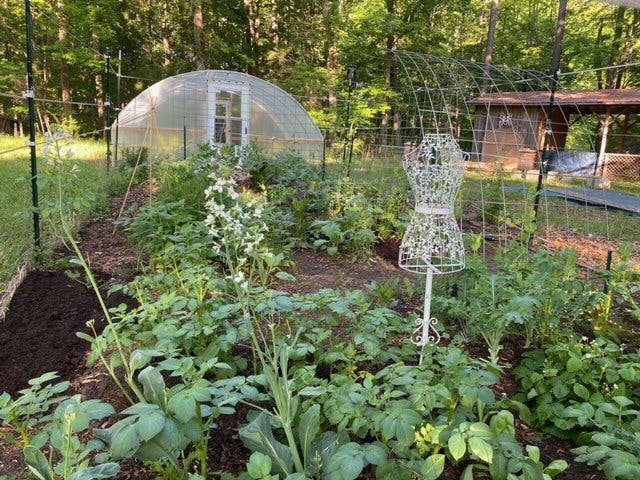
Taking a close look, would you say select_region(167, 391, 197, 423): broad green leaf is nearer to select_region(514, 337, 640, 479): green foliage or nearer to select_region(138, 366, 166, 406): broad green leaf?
select_region(138, 366, 166, 406): broad green leaf

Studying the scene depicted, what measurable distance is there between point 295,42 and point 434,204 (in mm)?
17389

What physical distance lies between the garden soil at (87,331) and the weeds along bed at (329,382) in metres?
0.08

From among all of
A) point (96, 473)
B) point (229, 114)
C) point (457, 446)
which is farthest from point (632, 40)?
point (96, 473)

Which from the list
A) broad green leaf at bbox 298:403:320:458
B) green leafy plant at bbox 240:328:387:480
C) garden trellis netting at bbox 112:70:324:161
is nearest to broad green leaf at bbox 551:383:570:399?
green leafy plant at bbox 240:328:387:480

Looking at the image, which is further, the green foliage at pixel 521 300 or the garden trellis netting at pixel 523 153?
the garden trellis netting at pixel 523 153

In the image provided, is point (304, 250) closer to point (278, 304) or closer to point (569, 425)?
point (278, 304)

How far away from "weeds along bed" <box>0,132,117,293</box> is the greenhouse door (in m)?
3.91

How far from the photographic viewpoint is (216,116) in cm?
1112

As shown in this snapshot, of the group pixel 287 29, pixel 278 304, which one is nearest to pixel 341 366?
pixel 278 304

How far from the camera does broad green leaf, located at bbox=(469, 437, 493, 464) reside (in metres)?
1.37

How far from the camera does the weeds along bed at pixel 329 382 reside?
4.67 ft

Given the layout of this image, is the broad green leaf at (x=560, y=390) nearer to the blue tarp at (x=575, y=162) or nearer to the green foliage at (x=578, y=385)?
the green foliage at (x=578, y=385)

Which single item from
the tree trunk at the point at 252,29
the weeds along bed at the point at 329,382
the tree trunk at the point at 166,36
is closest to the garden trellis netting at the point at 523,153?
the weeds along bed at the point at 329,382

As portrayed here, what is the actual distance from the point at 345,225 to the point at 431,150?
2.31 meters
